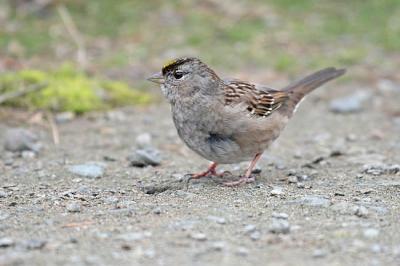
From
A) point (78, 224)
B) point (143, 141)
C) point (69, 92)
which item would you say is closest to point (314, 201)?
point (78, 224)

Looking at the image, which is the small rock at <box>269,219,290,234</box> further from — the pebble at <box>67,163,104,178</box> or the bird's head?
the pebble at <box>67,163,104,178</box>

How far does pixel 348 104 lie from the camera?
899cm

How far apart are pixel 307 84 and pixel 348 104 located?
1.75 metres

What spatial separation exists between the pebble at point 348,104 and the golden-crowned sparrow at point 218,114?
246cm

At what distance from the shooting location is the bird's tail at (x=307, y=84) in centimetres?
719

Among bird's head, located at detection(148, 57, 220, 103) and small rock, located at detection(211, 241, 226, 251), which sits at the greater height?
bird's head, located at detection(148, 57, 220, 103)

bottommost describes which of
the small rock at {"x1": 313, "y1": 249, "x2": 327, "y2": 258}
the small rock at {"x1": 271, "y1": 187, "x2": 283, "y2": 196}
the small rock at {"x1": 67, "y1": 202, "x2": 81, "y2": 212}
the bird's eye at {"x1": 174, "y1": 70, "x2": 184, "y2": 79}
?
the small rock at {"x1": 313, "y1": 249, "x2": 327, "y2": 258}

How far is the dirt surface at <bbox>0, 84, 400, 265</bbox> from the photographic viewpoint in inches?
159

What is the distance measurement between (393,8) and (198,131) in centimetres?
719

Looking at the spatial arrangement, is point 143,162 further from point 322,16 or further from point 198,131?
point 322,16

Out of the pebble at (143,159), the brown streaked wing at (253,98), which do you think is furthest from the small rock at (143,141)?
the brown streaked wing at (253,98)

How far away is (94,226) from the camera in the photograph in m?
4.53

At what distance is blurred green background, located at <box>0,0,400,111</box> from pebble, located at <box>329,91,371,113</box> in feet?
2.77

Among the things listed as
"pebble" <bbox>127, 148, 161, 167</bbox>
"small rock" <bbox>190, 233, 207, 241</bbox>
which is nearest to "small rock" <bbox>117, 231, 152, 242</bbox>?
"small rock" <bbox>190, 233, 207, 241</bbox>
